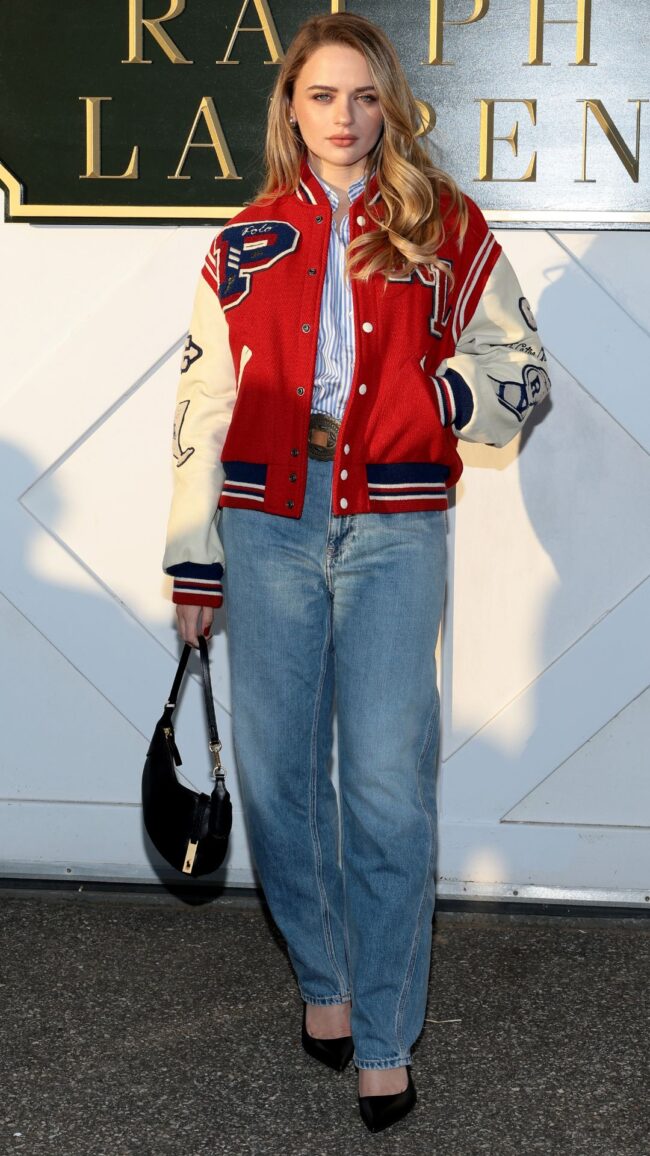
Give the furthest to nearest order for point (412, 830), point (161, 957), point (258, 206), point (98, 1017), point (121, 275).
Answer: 1. point (121, 275)
2. point (161, 957)
3. point (98, 1017)
4. point (258, 206)
5. point (412, 830)

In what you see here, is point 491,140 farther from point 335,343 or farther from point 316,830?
point 316,830

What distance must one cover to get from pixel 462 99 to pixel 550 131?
0.23 m

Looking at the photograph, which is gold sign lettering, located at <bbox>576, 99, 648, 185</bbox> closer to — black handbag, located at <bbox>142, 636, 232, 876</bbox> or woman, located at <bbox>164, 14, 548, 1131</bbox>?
woman, located at <bbox>164, 14, 548, 1131</bbox>

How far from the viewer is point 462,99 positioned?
3.42 meters

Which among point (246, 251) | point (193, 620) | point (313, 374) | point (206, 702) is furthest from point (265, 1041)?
point (246, 251)

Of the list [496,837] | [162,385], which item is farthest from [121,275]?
[496,837]

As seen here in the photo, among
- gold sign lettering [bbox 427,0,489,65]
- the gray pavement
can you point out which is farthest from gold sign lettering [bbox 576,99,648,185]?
the gray pavement

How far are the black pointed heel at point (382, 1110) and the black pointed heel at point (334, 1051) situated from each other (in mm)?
194

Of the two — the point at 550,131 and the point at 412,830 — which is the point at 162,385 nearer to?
the point at 550,131

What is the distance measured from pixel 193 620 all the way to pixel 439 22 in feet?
5.62

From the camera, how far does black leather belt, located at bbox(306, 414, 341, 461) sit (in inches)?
99.7

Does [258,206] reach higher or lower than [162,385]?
higher

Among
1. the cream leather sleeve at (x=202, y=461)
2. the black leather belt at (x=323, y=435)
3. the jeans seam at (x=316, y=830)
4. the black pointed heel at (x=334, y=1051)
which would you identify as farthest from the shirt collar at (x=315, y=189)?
the black pointed heel at (x=334, y=1051)

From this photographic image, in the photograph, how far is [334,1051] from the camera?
2.77 meters
